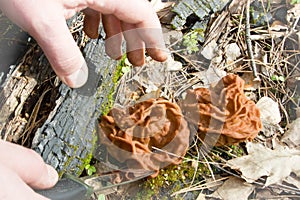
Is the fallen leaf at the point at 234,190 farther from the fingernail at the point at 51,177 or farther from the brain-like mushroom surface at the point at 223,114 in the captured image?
the fingernail at the point at 51,177

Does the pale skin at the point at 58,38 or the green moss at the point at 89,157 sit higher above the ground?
the pale skin at the point at 58,38

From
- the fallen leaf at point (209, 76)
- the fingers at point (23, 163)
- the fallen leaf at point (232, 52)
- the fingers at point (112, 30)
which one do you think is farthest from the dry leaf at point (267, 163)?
the fingers at point (23, 163)

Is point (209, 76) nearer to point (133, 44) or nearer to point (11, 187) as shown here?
point (133, 44)

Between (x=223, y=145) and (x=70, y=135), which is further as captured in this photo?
(x=223, y=145)

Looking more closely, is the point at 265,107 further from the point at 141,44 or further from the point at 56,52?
the point at 56,52

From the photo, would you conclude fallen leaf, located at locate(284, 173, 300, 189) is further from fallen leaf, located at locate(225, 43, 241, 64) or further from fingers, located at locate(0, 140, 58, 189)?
fingers, located at locate(0, 140, 58, 189)

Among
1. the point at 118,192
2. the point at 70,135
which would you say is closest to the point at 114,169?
the point at 118,192

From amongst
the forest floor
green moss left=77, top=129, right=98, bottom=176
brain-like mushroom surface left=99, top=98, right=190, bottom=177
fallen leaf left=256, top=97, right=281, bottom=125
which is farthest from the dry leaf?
green moss left=77, top=129, right=98, bottom=176
